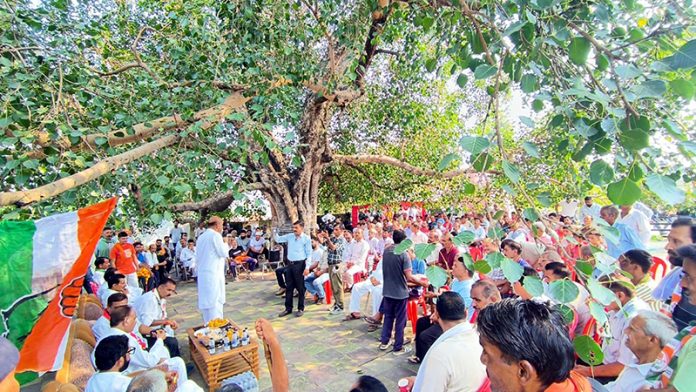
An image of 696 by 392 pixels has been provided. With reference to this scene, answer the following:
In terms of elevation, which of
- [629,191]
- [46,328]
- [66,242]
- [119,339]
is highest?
[629,191]

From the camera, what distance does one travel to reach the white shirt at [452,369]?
2.21 metres

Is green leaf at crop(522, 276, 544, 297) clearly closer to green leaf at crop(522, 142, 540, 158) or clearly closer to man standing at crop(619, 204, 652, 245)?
green leaf at crop(522, 142, 540, 158)

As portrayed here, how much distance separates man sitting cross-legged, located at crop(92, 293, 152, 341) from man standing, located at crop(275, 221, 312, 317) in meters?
2.77

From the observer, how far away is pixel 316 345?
5246 mm

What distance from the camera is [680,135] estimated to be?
1.09 metres

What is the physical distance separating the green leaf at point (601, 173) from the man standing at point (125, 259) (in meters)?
7.79

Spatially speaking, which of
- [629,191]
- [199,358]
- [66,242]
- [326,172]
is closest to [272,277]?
[326,172]

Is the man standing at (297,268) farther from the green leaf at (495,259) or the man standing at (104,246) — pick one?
the green leaf at (495,259)

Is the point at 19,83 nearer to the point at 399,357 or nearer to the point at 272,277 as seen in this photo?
the point at 399,357

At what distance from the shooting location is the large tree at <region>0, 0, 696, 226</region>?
125cm

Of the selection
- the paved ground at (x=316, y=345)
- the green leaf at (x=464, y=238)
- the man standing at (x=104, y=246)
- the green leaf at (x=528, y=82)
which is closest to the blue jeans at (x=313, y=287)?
the paved ground at (x=316, y=345)

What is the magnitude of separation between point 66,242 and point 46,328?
0.59 metres

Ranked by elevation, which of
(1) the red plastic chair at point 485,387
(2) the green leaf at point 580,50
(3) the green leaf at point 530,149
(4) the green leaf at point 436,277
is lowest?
(1) the red plastic chair at point 485,387

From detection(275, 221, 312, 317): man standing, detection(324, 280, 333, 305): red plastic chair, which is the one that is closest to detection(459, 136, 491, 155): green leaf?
detection(275, 221, 312, 317): man standing
